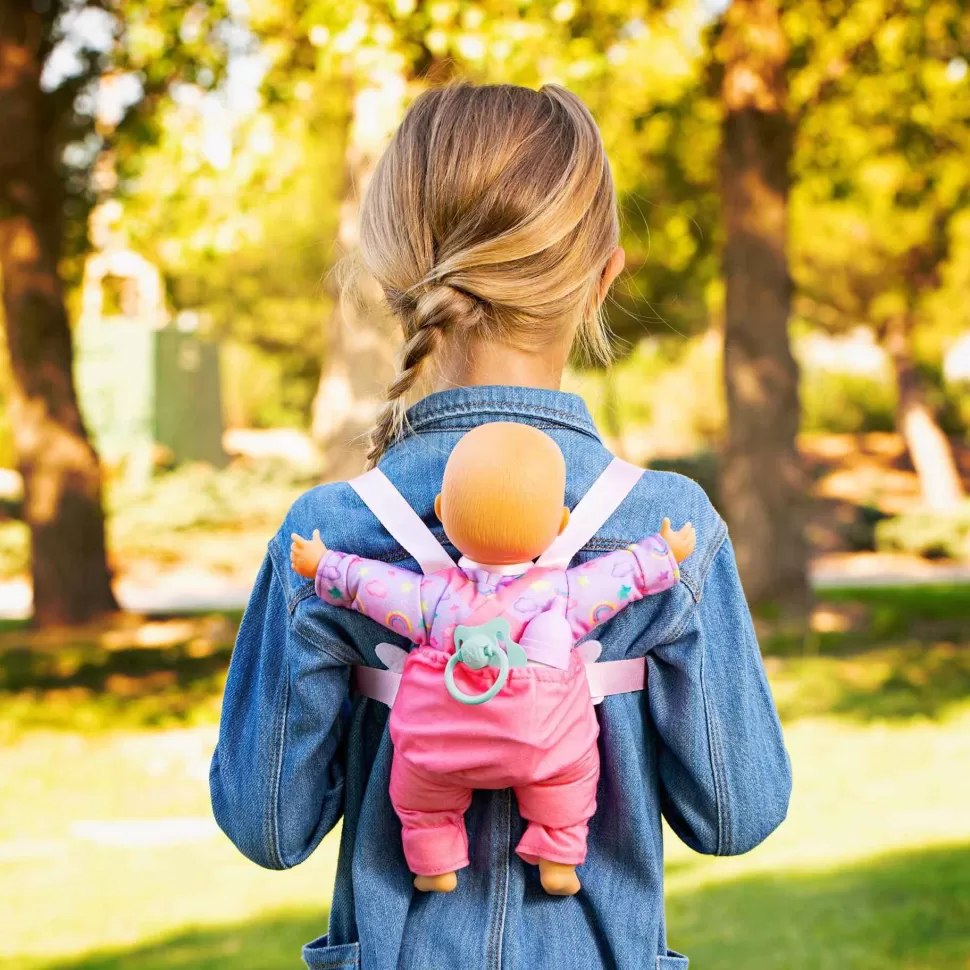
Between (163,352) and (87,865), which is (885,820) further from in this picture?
(163,352)

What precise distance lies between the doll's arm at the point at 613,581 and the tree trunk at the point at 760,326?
9470 millimetres

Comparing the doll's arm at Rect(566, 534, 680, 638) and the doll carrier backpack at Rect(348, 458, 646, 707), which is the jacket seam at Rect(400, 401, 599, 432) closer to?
the doll carrier backpack at Rect(348, 458, 646, 707)

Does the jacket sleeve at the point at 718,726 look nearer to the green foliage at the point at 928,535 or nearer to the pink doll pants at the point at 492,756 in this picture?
the pink doll pants at the point at 492,756

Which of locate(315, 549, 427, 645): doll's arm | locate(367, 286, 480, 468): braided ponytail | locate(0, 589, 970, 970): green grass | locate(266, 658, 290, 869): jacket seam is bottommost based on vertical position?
locate(0, 589, 970, 970): green grass

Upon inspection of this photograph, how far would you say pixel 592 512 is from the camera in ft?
5.23

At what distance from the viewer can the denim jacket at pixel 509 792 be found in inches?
62.9

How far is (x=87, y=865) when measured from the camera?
5711 millimetres

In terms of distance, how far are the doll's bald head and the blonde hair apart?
0.67 ft

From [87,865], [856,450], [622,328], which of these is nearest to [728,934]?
[87,865]

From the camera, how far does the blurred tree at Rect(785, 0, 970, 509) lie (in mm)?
11656

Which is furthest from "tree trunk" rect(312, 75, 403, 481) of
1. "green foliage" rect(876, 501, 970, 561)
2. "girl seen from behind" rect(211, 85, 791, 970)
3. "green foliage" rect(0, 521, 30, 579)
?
"green foliage" rect(876, 501, 970, 561)

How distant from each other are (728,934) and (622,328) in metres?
18.1

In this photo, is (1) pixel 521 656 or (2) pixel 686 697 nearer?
(1) pixel 521 656

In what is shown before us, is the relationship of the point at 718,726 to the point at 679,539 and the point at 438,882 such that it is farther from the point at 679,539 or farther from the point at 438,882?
the point at 438,882
